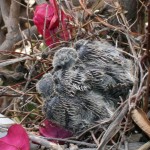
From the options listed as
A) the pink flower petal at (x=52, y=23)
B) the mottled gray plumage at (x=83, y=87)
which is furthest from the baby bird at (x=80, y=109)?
the pink flower petal at (x=52, y=23)

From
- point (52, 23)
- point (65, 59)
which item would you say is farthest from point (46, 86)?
point (52, 23)

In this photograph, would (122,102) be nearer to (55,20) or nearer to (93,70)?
(93,70)

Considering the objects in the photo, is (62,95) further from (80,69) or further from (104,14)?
(104,14)

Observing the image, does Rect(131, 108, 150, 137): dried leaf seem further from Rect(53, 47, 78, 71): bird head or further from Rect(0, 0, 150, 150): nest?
Rect(53, 47, 78, 71): bird head

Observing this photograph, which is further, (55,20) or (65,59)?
(55,20)

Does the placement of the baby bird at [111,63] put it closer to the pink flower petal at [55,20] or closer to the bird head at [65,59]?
the bird head at [65,59]

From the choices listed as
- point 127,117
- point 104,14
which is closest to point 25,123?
point 127,117
